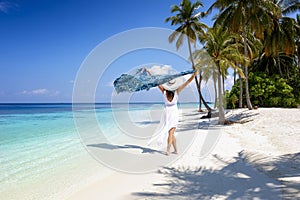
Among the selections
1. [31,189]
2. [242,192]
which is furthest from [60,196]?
[242,192]

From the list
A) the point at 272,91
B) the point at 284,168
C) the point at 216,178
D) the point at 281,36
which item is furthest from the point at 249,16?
the point at 216,178

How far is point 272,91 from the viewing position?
19.5 metres

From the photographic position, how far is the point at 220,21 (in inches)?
667

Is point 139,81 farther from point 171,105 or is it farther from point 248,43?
point 248,43

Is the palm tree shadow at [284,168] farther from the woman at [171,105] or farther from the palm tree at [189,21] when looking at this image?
the palm tree at [189,21]

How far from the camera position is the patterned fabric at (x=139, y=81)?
592 centimetres

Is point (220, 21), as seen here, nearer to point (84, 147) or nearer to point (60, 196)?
point (84, 147)

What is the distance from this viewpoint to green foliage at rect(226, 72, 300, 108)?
19312mm

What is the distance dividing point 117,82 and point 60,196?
351 cm

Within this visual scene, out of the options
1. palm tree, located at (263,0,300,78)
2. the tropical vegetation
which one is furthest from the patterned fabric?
A: palm tree, located at (263,0,300,78)

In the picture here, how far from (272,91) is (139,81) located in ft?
57.3

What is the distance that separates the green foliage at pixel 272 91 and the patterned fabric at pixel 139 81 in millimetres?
16164

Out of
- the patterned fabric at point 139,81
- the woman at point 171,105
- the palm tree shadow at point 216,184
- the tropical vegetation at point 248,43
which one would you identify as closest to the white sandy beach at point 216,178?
the palm tree shadow at point 216,184

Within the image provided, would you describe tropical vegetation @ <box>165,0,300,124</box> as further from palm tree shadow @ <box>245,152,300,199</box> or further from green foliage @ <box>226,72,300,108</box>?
palm tree shadow @ <box>245,152,300,199</box>
